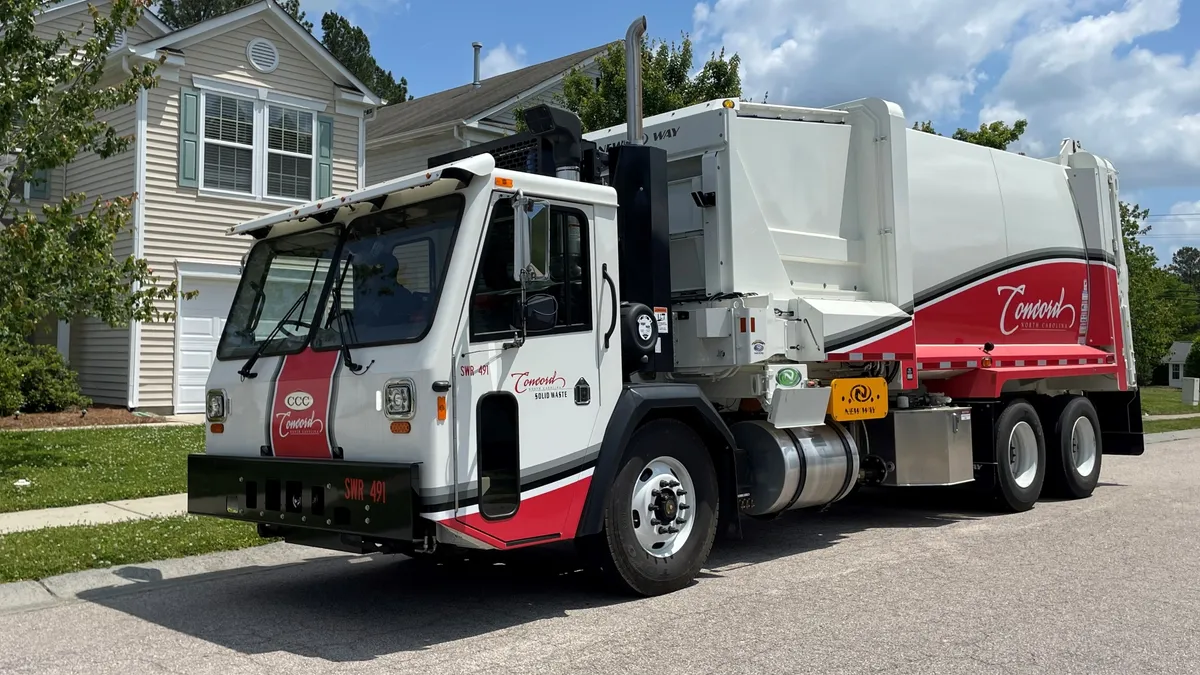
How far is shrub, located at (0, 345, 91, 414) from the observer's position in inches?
645

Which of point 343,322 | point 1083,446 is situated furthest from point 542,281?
point 1083,446

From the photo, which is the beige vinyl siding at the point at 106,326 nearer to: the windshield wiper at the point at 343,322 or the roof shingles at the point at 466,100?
the roof shingles at the point at 466,100

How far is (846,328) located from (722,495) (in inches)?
68.7

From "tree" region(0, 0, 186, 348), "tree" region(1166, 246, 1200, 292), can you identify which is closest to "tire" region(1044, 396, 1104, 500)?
"tree" region(0, 0, 186, 348)

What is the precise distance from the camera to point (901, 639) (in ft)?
18.2

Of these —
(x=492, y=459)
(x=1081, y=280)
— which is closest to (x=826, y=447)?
(x=492, y=459)

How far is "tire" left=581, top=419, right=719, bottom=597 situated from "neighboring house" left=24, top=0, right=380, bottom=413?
13245mm

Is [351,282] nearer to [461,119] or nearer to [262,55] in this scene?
[262,55]

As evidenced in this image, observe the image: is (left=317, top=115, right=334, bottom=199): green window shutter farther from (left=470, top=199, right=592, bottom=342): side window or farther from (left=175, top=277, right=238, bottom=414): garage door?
(left=470, top=199, right=592, bottom=342): side window

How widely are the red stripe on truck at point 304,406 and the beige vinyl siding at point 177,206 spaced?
38.8 ft

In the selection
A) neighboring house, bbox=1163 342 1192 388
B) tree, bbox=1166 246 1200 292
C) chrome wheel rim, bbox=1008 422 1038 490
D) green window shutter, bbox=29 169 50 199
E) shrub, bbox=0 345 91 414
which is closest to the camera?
chrome wheel rim, bbox=1008 422 1038 490

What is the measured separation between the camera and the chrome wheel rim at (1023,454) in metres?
10.2

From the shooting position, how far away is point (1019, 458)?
1036 centimetres

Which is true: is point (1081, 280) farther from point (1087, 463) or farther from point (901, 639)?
point (901, 639)
